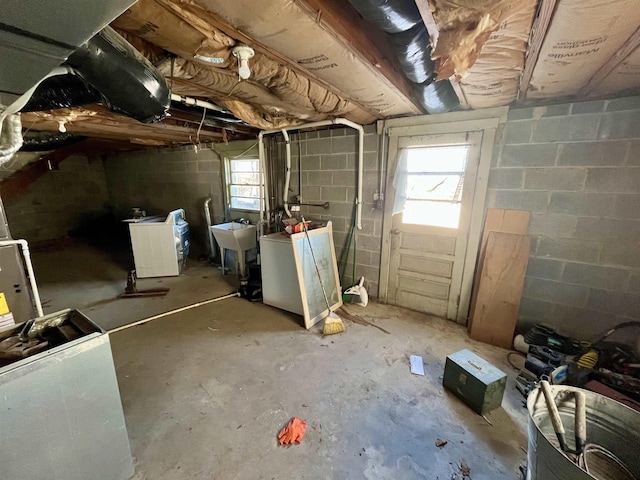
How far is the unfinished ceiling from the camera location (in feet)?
3.13

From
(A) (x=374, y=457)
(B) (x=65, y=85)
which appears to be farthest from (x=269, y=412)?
(B) (x=65, y=85)

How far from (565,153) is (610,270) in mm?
978

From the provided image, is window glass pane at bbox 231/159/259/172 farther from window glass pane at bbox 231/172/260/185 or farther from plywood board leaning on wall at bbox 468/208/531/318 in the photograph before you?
plywood board leaning on wall at bbox 468/208/531/318

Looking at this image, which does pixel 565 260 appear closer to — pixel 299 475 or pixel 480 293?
pixel 480 293

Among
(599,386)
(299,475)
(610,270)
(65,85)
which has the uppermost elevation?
(65,85)

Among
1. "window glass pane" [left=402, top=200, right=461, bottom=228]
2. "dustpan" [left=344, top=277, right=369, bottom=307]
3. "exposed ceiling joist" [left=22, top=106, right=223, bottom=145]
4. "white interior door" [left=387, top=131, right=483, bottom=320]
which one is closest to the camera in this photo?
"exposed ceiling joist" [left=22, top=106, right=223, bottom=145]

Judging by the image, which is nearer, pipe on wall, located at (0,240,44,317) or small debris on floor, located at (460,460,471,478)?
small debris on floor, located at (460,460,471,478)

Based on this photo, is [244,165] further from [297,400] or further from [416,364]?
[416,364]

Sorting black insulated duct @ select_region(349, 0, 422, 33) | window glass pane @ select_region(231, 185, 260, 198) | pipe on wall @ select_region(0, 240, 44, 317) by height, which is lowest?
pipe on wall @ select_region(0, 240, 44, 317)

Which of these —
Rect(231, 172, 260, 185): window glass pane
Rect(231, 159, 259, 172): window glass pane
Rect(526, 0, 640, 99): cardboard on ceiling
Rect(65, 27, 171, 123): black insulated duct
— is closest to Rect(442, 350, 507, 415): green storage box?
Rect(526, 0, 640, 99): cardboard on ceiling

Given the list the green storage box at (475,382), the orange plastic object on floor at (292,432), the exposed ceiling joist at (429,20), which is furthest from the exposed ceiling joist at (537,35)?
the orange plastic object on floor at (292,432)

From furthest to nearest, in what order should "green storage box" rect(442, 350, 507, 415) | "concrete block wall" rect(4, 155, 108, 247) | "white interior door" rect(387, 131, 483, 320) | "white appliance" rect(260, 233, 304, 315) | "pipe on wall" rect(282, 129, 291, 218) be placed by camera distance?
1. "concrete block wall" rect(4, 155, 108, 247)
2. "pipe on wall" rect(282, 129, 291, 218)
3. "white appliance" rect(260, 233, 304, 315)
4. "white interior door" rect(387, 131, 483, 320)
5. "green storage box" rect(442, 350, 507, 415)

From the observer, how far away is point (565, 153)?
204 cm

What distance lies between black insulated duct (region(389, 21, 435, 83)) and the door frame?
3.88ft
